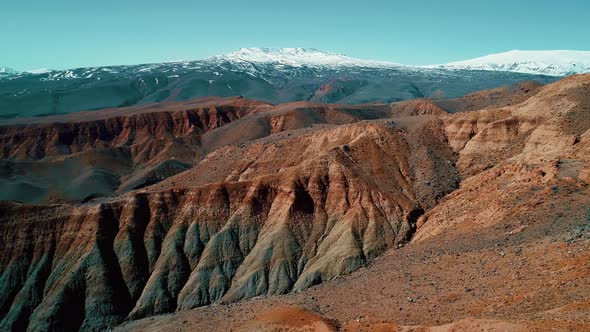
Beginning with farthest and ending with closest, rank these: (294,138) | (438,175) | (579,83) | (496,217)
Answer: (294,138) < (579,83) < (438,175) < (496,217)

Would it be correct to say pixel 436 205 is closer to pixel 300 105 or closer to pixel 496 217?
pixel 496 217

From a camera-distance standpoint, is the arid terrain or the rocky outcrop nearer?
the arid terrain

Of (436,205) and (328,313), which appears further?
(436,205)

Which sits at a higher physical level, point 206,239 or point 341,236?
point 341,236

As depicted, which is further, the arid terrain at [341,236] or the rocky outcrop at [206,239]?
the rocky outcrop at [206,239]

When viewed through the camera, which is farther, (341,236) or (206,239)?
(206,239)

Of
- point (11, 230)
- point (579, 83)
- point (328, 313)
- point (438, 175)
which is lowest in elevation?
point (11, 230)

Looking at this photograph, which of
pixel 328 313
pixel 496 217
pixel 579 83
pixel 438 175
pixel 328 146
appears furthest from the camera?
pixel 328 146

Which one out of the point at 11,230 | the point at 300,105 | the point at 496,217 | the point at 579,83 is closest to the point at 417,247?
the point at 496,217
